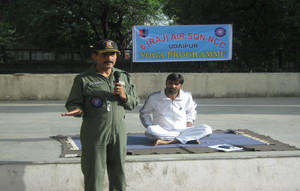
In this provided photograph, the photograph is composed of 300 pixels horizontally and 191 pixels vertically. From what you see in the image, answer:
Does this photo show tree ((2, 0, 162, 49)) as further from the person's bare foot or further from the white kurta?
the person's bare foot

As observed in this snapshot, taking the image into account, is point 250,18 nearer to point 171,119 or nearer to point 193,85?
point 193,85

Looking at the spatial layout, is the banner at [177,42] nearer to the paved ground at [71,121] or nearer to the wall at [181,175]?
Answer: the paved ground at [71,121]

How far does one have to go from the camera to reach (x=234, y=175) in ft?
17.9

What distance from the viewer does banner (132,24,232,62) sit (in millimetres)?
12922

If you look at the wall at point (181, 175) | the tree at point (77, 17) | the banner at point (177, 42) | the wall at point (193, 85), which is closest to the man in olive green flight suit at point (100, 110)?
the wall at point (181, 175)

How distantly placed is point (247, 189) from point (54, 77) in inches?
339

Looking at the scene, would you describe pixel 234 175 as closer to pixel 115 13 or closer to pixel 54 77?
pixel 54 77

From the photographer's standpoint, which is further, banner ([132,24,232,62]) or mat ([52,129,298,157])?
banner ([132,24,232,62])

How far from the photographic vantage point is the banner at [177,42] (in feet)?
42.4

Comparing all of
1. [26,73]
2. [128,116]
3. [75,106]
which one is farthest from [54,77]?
[75,106]

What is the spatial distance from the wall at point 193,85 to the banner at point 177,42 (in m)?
0.56

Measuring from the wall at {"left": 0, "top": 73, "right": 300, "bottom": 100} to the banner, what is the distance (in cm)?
56

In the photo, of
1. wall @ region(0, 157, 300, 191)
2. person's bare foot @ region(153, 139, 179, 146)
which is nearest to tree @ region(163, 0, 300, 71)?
person's bare foot @ region(153, 139, 179, 146)

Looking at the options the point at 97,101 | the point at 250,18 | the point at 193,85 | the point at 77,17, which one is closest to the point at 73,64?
the point at 193,85
